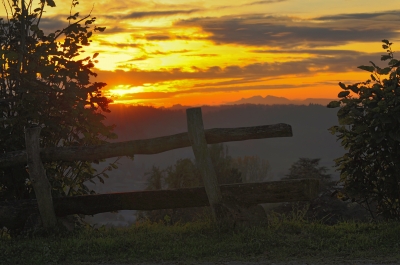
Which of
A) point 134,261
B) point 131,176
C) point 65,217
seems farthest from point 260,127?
point 131,176

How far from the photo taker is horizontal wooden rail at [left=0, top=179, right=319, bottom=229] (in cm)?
865

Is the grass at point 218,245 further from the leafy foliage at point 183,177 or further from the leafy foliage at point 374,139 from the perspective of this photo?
the leafy foliage at point 183,177

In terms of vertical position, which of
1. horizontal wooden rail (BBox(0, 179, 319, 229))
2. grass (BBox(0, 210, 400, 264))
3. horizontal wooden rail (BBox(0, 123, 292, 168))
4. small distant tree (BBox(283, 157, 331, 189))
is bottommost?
small distant tree (BBox(283, 157, 331, 189))

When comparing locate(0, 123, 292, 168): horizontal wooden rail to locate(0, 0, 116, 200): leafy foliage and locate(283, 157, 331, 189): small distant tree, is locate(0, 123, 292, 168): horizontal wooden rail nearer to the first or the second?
locate(0, 0, 116, 200): leafy foliage

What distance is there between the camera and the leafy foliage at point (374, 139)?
9.13 meters

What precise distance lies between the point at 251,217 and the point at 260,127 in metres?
1.42

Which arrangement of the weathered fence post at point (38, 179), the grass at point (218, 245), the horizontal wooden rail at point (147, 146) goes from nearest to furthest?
the grass at point (218, 245) → the horizontal wooden rail at point (147, 146) → the weathered fence post at point (38, 179)

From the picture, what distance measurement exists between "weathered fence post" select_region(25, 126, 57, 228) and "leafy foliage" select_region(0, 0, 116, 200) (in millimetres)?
1106

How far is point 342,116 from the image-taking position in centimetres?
974

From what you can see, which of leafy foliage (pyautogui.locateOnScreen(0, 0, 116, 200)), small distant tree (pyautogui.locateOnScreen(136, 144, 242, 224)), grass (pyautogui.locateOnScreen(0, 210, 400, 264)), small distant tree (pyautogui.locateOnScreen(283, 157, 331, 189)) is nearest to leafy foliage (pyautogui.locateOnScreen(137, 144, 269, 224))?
small distant tree (pyautogui.locateOnScreen(136, 144, 242, 224))

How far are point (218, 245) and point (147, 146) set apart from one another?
7.00ft

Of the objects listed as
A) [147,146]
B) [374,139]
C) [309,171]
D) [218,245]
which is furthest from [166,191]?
[309,171]

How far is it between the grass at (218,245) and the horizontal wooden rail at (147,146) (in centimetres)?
131

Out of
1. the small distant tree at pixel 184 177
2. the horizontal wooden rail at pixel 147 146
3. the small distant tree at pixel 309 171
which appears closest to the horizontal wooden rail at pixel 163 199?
the horizontal wooden rail at pixel 147 146
